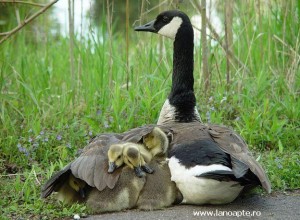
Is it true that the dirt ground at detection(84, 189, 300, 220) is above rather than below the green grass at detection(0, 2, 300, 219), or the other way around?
below

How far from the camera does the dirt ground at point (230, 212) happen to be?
5.35 metres

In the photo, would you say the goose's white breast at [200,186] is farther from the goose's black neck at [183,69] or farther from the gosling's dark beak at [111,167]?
the goose's black neck at [183,69]

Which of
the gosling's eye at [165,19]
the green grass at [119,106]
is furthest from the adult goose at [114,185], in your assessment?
the gosling's eye at [165,19]

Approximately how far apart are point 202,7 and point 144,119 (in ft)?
A: 5.68

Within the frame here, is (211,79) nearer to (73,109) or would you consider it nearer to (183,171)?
(73,109)

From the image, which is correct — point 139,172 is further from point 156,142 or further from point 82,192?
point 82,192

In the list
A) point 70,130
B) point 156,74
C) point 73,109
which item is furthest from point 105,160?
point 156,74

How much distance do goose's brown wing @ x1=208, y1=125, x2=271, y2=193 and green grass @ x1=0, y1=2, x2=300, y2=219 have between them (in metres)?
0.89

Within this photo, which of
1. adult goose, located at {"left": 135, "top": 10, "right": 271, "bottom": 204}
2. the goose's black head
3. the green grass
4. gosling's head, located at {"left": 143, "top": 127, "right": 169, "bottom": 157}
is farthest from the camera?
the goose's black head

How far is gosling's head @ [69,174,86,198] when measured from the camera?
574cm

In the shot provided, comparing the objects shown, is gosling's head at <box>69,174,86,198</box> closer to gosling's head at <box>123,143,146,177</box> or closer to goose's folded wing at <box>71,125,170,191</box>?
goose's folded wing at <box>71,125,170,191</box>

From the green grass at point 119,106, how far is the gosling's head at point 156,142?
2.95 feet

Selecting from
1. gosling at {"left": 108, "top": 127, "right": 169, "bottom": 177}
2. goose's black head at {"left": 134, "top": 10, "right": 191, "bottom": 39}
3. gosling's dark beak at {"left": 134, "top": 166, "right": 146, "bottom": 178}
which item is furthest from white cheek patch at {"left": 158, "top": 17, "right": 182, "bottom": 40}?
gosling's dark beak at {"left": 134, "top": 166, "right": 146, "bottom": 178}

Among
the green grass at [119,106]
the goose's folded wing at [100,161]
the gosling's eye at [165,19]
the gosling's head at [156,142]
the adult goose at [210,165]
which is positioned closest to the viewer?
the adult goose at [210,165]
